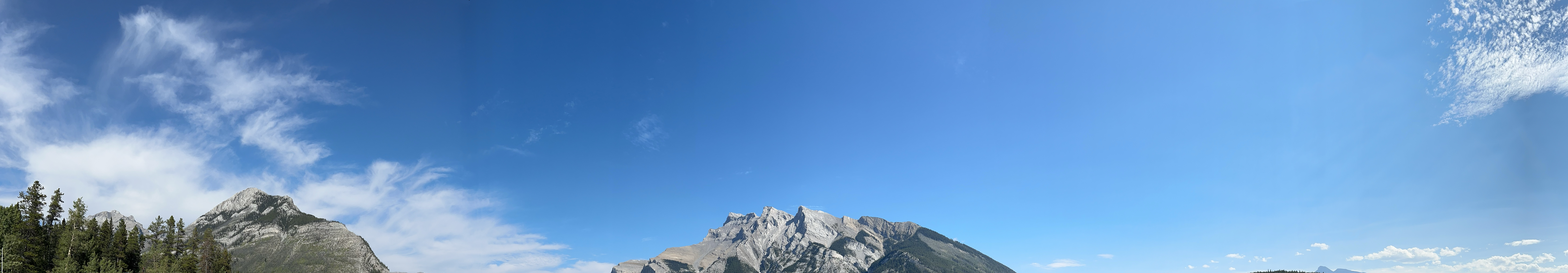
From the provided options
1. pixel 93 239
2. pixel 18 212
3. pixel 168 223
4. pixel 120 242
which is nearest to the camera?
pixel 18 212

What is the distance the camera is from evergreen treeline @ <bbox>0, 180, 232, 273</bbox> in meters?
76.1

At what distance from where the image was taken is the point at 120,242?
9694 cm

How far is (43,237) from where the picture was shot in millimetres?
83375

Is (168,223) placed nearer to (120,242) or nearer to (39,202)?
(120,242)

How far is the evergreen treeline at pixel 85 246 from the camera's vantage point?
76125 millimetres

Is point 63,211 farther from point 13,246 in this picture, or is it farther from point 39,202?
point 13,246

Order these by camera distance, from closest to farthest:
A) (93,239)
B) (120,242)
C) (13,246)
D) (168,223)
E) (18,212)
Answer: (13,246)
(18,212)
(93,239)
(120,242)
(168,223)

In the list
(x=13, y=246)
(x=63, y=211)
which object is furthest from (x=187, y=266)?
(x=13, y=246)

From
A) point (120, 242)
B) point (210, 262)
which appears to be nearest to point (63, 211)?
point (120, 242)

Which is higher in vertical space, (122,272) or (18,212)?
(18,212)

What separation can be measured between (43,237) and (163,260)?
15.4 meters

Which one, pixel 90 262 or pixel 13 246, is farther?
pixel 90 262

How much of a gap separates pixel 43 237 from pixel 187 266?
18267mm

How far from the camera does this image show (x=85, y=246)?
83.2 metres
